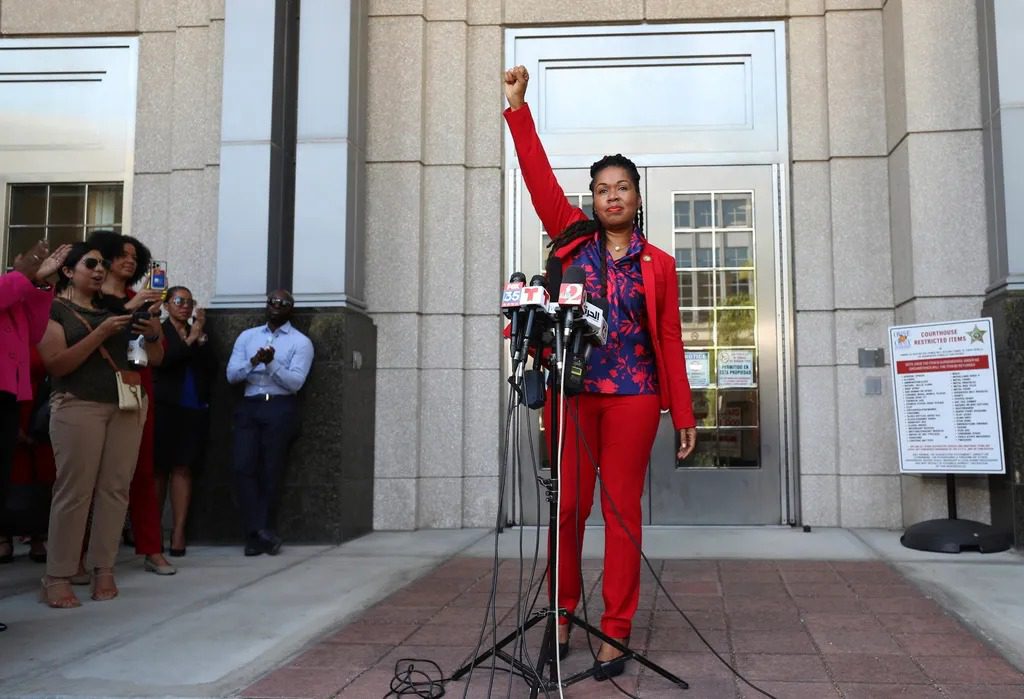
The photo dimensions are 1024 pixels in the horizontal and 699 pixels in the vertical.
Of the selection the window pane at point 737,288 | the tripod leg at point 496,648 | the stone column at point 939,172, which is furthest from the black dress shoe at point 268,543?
the stone column at point 939,172

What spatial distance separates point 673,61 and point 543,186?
476cm

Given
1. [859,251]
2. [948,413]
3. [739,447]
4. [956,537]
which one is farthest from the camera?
[739,447]

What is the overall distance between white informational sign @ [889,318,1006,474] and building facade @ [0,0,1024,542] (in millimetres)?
404

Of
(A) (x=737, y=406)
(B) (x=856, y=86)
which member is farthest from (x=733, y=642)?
(B) (x=856, y=86)

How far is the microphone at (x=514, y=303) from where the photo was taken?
3139 mm

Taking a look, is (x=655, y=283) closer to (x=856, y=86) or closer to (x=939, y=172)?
(x=939, y=172)

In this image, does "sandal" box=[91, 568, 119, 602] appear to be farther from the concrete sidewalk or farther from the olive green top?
the olive green top

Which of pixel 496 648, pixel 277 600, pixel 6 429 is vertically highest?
pixel 6 429

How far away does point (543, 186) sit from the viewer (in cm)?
399

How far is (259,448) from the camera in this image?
674 centimetres

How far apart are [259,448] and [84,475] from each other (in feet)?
5.94

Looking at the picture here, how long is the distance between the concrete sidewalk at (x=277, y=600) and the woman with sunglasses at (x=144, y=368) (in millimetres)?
218

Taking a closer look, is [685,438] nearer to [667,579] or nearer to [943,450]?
[667,579]

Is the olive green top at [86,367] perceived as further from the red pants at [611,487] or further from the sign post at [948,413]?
the sign post at [948,413]
